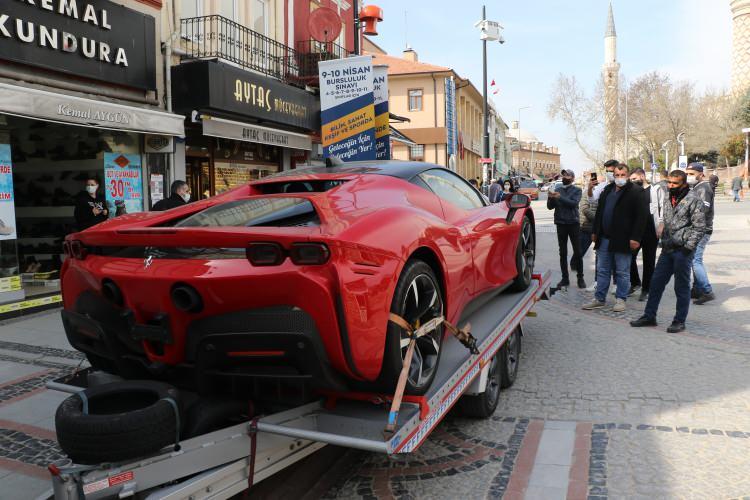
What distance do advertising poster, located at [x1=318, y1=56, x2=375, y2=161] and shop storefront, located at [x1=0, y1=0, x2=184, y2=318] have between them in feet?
8.19

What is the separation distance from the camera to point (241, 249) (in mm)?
2643

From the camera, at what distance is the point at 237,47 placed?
12.7 metres

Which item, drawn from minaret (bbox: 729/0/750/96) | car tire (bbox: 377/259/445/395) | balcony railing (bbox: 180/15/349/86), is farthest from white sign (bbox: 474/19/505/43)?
minaret (bbox: 729/0/750/96)

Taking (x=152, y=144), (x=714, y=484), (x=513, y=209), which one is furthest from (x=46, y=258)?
(x=714, y=484)

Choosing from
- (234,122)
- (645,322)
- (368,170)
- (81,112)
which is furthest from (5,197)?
(645,322)

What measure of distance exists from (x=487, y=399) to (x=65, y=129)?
8513 millimetres

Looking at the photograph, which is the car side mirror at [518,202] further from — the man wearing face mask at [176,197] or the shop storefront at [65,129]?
the shop storefront at [65,129]

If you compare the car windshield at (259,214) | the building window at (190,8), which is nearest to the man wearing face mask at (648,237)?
the car windshield at (259,214)

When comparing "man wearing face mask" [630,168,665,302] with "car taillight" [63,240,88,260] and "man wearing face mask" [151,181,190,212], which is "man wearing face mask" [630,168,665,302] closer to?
"man wearing face mask" [151,181,190,212]

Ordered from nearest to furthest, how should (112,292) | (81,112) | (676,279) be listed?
1. (112,292)
2. (676,279)
3. (81,112)

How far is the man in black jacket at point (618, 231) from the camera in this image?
7523 millimetres

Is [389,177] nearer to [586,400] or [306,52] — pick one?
[586,400]

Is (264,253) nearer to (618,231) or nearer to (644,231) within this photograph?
(618,231)

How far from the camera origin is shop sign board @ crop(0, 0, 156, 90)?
7.57m
